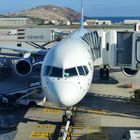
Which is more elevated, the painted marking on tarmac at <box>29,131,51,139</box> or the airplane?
the airplane

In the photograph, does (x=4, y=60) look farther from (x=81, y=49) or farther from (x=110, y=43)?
(x=81, y=49)

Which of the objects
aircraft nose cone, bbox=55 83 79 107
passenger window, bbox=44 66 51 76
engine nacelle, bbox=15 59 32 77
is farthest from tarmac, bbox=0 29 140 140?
engine nacelle, bbox=15 59 32 77

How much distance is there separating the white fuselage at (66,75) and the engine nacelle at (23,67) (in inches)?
442

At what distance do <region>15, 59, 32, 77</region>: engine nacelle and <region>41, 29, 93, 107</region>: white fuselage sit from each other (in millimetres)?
11232

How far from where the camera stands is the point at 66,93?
62.3 feet

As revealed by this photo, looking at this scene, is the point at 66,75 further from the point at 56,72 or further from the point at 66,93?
the point at 66,93

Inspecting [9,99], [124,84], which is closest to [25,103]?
[9,99]

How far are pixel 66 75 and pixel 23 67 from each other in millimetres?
13700

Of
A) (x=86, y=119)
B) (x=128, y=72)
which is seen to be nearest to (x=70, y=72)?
(x=86, y=119)

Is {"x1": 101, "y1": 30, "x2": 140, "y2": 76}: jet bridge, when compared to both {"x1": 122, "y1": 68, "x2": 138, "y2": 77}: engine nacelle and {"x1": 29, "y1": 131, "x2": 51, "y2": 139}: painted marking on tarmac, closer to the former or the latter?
{"x1": 122, "y1": 68, "x2": 138, "y2": 77}: engine nacelle

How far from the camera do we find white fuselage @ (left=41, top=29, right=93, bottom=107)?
19156 mm

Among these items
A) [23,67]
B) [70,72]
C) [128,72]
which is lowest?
[128,72]

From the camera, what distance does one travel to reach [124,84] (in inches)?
1309

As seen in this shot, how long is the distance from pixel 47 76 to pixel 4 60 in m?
21.7
